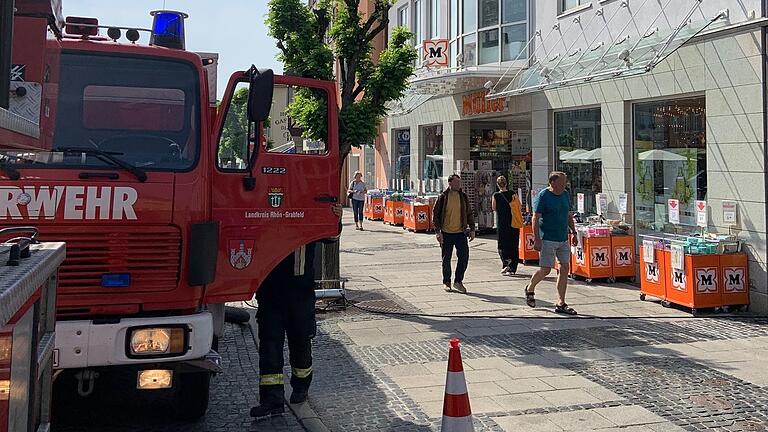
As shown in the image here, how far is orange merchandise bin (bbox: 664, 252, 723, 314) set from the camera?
8602 mm

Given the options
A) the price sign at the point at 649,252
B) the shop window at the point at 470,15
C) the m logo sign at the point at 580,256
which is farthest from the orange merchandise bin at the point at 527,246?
the shop window at the point at 470,15

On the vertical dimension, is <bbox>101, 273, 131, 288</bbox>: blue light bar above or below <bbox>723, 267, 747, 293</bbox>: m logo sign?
above

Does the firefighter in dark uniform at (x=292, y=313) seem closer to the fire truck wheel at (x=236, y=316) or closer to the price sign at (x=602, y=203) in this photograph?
the fire truck wheel at (x=236, y=316)

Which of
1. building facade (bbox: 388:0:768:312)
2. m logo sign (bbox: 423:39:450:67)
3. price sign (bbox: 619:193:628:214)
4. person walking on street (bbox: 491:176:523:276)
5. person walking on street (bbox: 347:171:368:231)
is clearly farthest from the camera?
person walking on street (bbox: 347:171:368:231)

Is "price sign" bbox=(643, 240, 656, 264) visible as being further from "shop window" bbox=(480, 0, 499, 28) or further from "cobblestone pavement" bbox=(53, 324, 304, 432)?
"shop window" bbox=(480, 0, 499, 28)

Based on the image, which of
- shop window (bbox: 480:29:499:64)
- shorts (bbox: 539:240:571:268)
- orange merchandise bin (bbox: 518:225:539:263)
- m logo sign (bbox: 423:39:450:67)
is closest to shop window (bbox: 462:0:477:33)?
shop window (bbox: 480:29:499:64)

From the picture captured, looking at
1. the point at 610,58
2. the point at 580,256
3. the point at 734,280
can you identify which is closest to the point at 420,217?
the point at 580,256

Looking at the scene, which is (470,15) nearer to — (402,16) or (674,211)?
(402,16)

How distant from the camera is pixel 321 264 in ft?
31.5

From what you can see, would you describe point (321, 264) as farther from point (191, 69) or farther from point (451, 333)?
point (191, 69)

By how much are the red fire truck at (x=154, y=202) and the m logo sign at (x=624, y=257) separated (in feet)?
23.8

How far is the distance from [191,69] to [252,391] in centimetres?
279

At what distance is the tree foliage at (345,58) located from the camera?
9375 millimetres

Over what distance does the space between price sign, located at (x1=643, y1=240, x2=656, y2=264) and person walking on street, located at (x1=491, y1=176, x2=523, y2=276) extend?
113 inches
